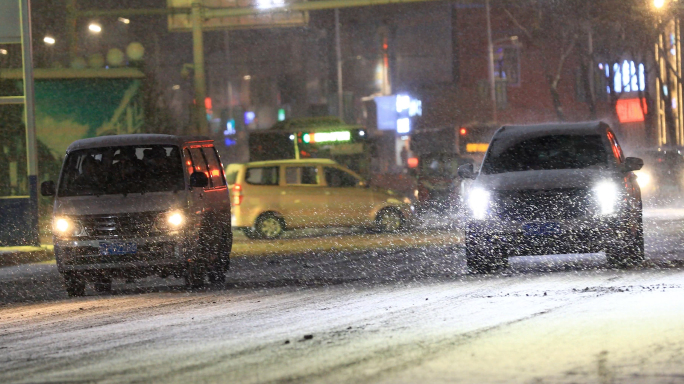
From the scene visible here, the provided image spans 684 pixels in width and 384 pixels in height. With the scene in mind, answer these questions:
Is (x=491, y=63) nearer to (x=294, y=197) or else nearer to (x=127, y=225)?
(x=294, y=197)

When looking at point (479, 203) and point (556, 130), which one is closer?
point (479, 203)

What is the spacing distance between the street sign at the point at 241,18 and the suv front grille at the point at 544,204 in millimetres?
13375

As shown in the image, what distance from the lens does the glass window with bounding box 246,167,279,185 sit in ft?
79.0

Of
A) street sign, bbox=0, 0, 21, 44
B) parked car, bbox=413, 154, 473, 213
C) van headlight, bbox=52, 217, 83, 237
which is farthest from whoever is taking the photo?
parked car, bbox=413, 154, 473, 213

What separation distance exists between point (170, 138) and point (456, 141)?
44256mm

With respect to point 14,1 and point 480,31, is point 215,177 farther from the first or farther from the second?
point 480,31

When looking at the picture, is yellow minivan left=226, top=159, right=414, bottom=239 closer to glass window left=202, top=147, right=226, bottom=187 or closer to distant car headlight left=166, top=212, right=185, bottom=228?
glass window left=202, top=147, right=226, bottom=187

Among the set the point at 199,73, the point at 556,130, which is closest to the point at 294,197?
the point at 199,73

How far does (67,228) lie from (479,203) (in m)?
4.95

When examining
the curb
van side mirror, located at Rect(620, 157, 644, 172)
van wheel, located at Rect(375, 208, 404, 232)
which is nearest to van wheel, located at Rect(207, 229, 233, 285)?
van side mirror, located at Rect(620, 157, 644, 172)

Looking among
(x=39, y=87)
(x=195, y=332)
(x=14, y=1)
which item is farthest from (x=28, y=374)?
(x=39, y=87)

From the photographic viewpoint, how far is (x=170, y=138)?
1357cm

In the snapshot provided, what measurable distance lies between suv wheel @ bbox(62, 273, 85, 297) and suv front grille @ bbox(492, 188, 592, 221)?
5054mm

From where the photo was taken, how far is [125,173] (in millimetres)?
13234
